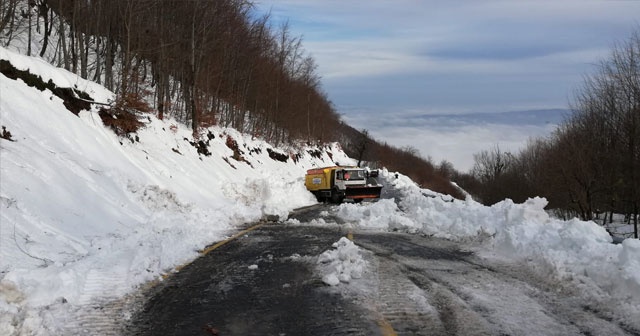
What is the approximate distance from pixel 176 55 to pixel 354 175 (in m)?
13.5

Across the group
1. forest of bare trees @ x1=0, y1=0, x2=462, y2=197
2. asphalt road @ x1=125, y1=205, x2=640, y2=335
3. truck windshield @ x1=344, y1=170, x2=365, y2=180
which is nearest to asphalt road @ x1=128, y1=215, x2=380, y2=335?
asphalt road @ x1=125, y1=205, x2=640, y2=335

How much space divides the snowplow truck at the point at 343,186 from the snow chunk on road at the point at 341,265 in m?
19.4

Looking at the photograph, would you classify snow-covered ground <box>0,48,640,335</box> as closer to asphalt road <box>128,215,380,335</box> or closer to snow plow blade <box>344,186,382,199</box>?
asphalt road <box>128,215,380,335</box>

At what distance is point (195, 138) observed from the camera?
2728 centimetres

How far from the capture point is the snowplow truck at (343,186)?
28969mm

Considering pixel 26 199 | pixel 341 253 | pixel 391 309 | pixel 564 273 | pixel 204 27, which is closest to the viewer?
pixel 391 309

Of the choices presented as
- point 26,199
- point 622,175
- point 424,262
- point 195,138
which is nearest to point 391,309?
point 424,262

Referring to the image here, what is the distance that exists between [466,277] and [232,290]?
3477 millimetres

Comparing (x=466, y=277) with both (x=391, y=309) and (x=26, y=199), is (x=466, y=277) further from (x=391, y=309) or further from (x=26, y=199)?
(x=26, y=199)

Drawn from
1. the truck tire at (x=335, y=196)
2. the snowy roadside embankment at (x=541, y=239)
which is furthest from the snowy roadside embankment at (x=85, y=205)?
the truck tire at (x=335, y=196)

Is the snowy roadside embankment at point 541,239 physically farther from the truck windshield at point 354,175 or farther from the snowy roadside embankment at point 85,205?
the truck windshield at point 354,175

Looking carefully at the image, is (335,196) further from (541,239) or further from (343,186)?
(541,239)

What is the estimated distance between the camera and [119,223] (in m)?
12.0

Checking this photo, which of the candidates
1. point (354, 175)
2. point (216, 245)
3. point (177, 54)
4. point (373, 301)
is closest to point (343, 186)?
Result: point (354, 175)
